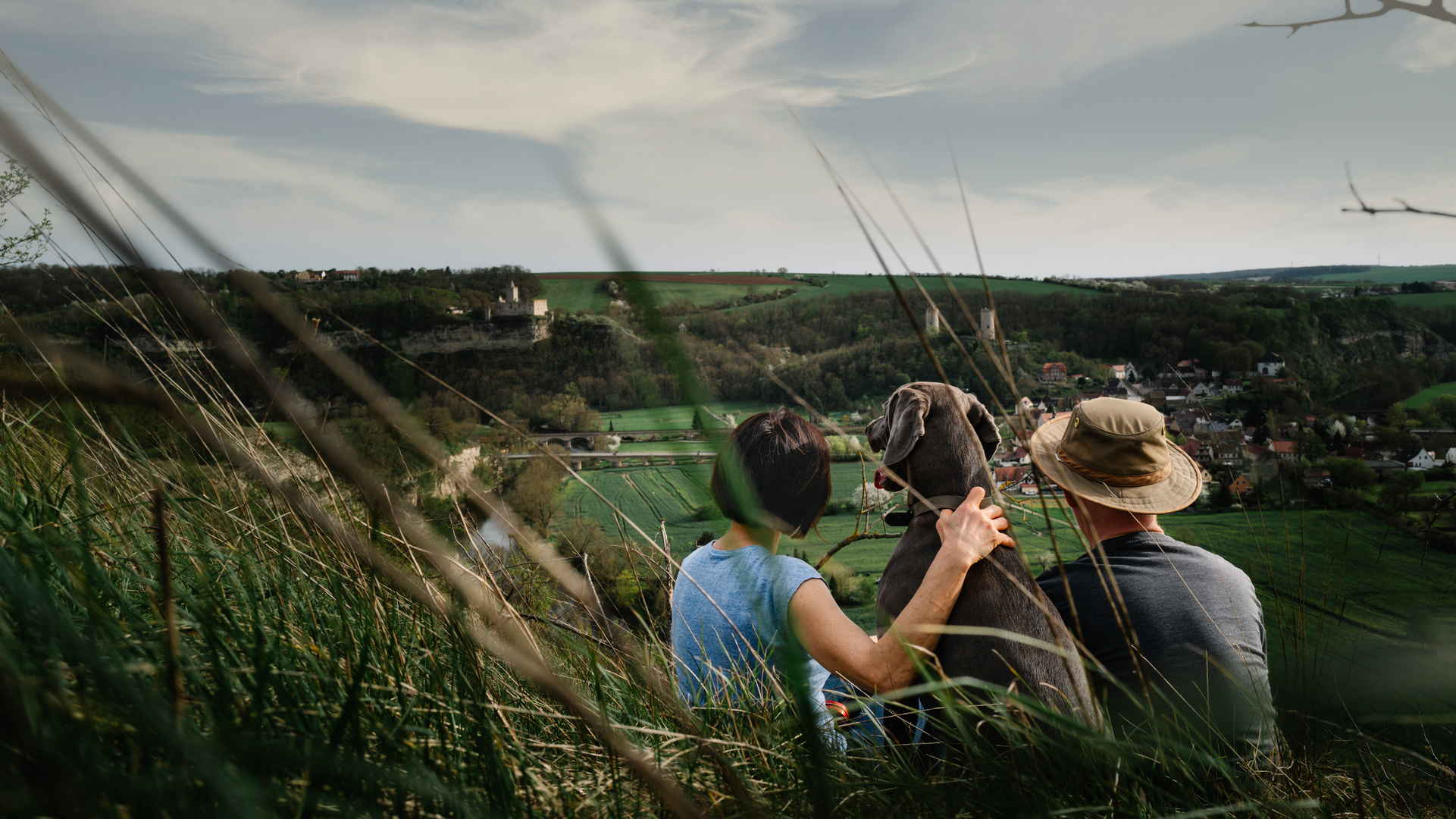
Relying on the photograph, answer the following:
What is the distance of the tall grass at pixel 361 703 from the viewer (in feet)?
1.35

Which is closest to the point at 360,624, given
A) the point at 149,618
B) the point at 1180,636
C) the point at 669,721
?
the point at 149,618

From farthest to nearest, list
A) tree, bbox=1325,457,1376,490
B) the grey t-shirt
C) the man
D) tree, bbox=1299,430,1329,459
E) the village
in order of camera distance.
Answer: tree, bbox=1299,430,1329,459
tree, bbox=1325,457,1376,490
the village
the grey t-shirt
the man

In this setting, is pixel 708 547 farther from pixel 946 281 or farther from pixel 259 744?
pixel 259 744

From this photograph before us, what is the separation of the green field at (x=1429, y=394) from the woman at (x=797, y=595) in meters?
19.4

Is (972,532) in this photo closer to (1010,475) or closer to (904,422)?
(904,422)

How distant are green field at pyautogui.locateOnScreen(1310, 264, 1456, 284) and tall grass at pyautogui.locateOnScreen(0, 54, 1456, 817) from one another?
3138cm

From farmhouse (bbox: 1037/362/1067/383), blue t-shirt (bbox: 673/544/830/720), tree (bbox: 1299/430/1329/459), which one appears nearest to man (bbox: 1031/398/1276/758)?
blue t-shirt (bbox: 673/544/830/720)

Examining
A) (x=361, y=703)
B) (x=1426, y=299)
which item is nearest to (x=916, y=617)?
(x=361, y=703)

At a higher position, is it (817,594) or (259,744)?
(259,744)

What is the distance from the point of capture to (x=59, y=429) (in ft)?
6.35

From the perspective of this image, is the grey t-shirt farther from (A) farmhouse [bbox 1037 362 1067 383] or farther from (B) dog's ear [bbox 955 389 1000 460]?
(A) farmhouse [bbox 1037 362 1067 383]

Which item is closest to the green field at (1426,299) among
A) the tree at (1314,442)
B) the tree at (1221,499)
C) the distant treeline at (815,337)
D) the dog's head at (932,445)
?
the distant treeline at (815,337)

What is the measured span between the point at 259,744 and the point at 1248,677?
207 centimetres

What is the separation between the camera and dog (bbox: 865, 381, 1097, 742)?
145 cm
